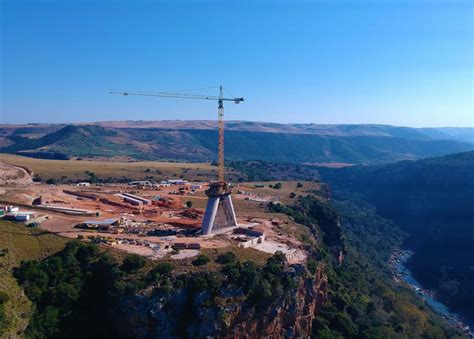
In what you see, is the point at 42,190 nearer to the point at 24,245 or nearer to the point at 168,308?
the point at 24,245

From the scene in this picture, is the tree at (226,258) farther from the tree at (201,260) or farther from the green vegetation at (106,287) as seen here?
the tree at (201,260)

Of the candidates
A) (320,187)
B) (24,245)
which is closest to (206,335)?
(24,245)

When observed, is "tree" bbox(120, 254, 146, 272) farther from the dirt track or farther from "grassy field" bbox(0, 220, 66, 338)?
the dirt track

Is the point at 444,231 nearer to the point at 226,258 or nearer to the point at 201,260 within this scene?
the point at 226,258

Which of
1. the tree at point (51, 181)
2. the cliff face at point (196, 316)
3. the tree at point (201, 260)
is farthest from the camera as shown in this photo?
the tree at point (51, 181)

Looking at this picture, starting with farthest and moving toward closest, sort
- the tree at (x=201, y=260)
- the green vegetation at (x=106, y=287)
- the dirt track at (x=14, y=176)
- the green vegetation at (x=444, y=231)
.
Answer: the green vegetation at (x=444, y=231) → the dirt track at (x=14, y=176) → the tree at (x=201, y=260) → the green vegetation at (x=106, y=287)

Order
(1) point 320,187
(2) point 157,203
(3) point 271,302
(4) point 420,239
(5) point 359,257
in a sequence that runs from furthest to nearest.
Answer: (4) point 420,239, (1) point 320,187, (5) point 359,257, (2) point 157,203, (3) point 271,302

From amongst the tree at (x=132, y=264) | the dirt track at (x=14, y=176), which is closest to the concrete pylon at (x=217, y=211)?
the tree at (x=132, y=264)
